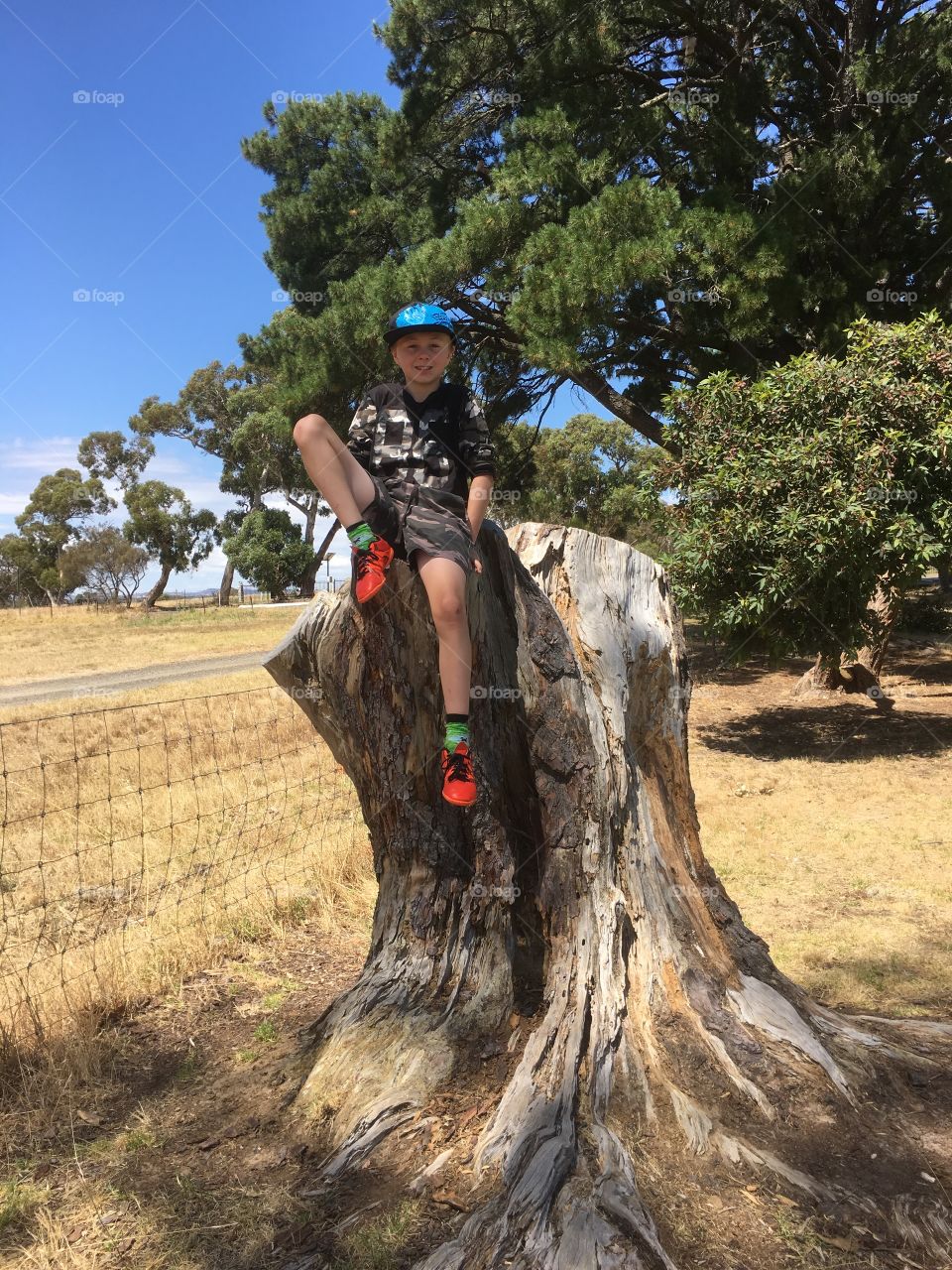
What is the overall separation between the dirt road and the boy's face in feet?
35.5

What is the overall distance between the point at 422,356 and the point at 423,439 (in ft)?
0.90

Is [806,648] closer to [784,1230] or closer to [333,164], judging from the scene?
[784,1230]

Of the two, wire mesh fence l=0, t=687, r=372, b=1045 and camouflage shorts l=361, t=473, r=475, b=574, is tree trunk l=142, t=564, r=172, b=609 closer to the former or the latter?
wire mesh fence l=0, t=687, r=372, b=1045

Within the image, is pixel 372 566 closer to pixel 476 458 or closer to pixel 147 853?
pixel 476 458

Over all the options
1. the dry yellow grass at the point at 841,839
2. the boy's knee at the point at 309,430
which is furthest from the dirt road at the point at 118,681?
the boy's knee at the point at 309,430

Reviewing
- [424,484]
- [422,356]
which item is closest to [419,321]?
[422,356]

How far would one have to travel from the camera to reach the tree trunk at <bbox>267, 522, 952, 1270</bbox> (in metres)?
2.50

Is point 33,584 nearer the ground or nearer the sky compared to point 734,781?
nearer the sky

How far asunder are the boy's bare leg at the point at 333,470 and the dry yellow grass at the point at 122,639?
A: 1465 cm

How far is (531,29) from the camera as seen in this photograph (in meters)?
10.7

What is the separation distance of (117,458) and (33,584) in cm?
904

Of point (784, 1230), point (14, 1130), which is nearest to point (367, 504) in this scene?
point (784, 1230)

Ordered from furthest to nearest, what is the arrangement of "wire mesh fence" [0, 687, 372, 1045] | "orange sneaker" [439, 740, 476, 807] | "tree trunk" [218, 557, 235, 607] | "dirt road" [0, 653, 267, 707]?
"tree trunk" [218, 557, 235, 607], "dirt road" [0, 653, 267, 707], "wire mesh fence" [0, 687, 372, 1045], "orange sneaker" [439, 740, 476, 807]

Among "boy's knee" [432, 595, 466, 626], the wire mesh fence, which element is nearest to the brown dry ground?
the wire mesh fence
